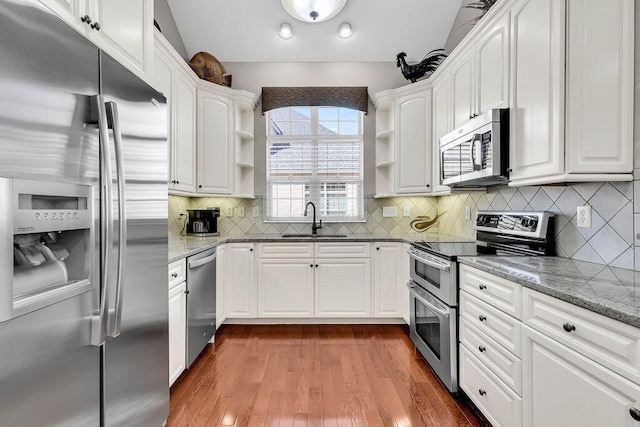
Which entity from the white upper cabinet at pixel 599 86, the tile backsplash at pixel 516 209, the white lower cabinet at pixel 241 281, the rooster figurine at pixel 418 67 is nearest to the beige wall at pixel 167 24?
the tile backsplash at pixel 516 209

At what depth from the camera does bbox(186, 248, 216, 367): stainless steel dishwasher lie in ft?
7.11

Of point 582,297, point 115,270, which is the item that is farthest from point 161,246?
point 582,297

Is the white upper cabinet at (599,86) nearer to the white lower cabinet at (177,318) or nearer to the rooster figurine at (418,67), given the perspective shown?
the rooster figurine at (418,67)

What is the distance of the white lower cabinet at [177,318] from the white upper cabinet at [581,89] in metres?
2.13

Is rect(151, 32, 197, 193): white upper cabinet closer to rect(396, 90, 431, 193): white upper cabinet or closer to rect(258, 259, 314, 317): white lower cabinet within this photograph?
rect(258, 259, 314, 317): white lower cabinet

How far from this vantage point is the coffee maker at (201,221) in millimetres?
3182

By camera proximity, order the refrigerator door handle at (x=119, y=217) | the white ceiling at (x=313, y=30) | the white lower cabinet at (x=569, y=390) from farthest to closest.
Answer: the white ceiling at (x=313, y=30)
the refrigerator door handle at (x=119, y=217)
the white lower cabinet at (x=569, y=390)

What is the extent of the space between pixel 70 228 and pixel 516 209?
247 centimetres

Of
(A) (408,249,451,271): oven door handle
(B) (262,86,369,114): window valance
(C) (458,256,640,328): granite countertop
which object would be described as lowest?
(A) (408,249,451,271): oven door handle

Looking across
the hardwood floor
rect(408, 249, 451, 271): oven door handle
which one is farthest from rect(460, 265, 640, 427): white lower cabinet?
the hardwood floor

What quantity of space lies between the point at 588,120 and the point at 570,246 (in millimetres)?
698

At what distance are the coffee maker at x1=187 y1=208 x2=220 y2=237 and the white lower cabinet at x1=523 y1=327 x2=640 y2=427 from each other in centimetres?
276

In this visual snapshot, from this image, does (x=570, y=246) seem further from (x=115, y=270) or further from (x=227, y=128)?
(x=227, y=128)

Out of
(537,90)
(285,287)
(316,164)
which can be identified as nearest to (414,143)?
(316,164)
